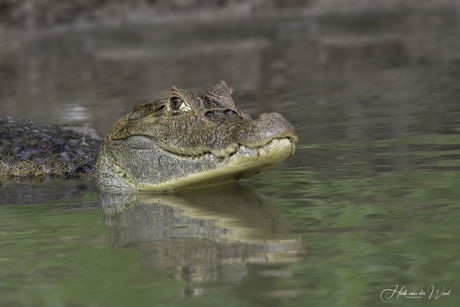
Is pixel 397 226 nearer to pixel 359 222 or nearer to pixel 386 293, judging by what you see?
pixel 359 222

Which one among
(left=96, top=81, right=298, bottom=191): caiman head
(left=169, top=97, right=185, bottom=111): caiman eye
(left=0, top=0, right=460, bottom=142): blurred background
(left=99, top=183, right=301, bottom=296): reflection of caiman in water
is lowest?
(left=99, top=183, right=301, bottom=296): reflection of caiman in water

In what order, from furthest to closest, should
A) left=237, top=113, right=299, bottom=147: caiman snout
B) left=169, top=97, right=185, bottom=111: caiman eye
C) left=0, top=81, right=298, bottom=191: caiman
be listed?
left=169, top=97, right=185, bottom=111: caiman eye, left=0, top=81, right=298, bottom=191: caiman, left=237, top=113, right=299, bottom=147: caiman snout

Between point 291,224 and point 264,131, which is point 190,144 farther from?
point 291,224

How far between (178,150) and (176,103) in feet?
1.34

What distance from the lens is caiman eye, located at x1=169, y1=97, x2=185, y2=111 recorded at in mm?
4664

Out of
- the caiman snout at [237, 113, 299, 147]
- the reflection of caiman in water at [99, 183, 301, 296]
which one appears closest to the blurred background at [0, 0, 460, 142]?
the reflection of caiman in water at [99, 183, 301, 296]

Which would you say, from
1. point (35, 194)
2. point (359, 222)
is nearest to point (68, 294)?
point (359, 222)

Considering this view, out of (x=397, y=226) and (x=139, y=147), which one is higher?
(x=139, y=147)

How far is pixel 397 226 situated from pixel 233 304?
128 cm

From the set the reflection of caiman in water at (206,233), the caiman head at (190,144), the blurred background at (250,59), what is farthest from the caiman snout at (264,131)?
the blurred background at (250,59)

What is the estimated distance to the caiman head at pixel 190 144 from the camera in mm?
4023

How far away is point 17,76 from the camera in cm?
1541

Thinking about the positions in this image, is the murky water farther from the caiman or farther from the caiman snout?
the caiman snout

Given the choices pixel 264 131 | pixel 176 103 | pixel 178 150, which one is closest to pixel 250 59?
pixel 176 103
